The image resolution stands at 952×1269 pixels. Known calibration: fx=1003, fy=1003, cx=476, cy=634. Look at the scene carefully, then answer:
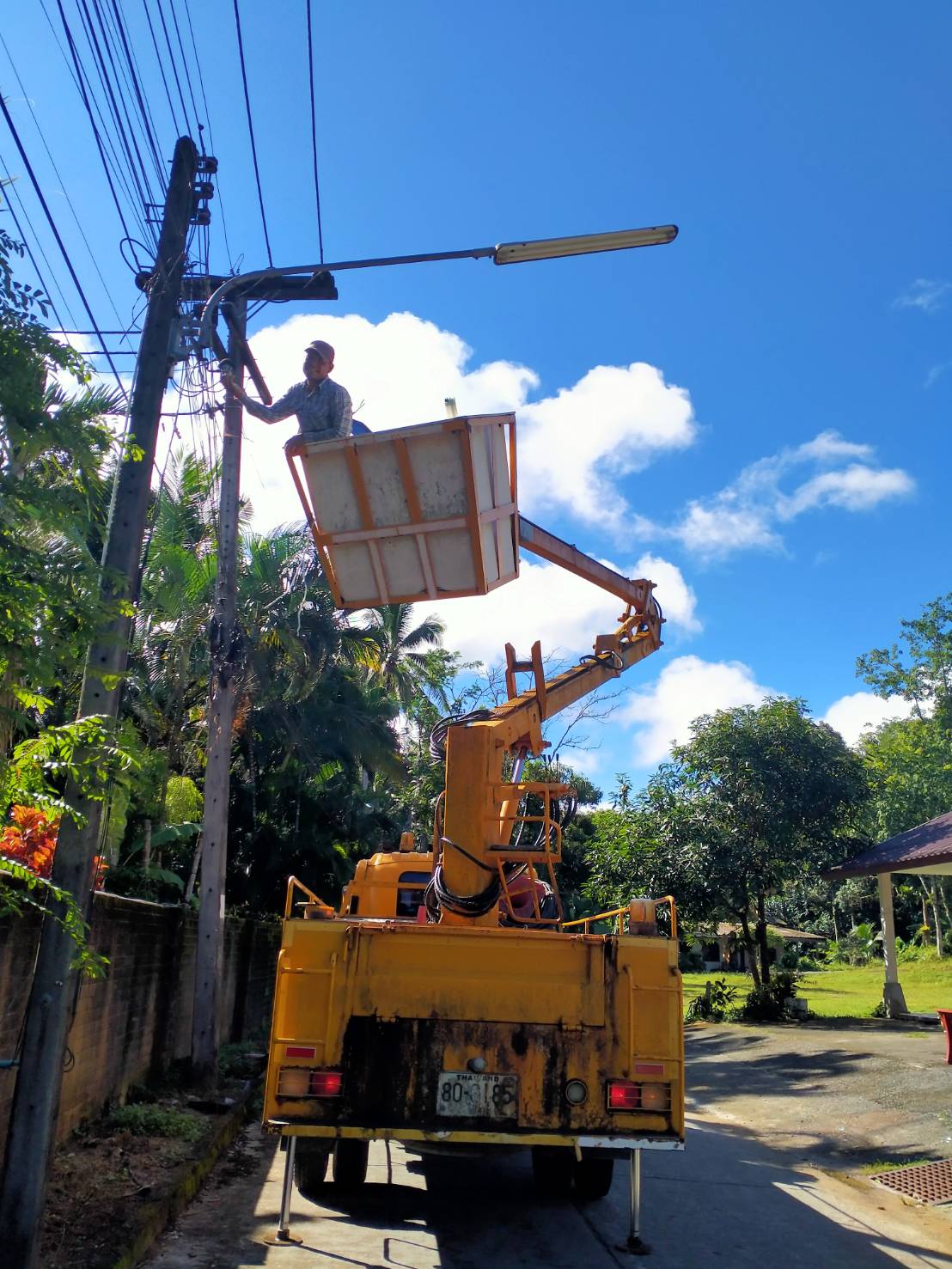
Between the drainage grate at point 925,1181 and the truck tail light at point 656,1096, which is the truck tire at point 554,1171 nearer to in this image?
the truck tail light at point 656,1096

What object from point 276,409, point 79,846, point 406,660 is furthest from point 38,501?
point 406,660

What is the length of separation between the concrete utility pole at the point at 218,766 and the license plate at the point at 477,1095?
5.75 meters

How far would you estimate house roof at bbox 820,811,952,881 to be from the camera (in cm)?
1747

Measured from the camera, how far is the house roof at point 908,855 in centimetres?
1747

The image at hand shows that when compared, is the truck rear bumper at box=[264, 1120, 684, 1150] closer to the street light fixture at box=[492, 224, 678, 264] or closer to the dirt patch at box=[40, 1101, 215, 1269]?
the dirt patch at box=[40, 1101, 215, 1269]

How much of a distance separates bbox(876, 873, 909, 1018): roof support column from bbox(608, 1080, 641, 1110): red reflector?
615 inches

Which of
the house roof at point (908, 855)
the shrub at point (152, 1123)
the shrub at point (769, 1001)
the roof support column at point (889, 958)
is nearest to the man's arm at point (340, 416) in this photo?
the shrub at point (152, 1123)

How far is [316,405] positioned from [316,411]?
0.14ft

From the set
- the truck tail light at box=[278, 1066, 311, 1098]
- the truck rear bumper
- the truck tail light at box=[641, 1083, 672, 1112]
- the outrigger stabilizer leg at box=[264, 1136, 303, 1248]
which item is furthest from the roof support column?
the truck tail light at box=[278, 1066, 311, 1098]

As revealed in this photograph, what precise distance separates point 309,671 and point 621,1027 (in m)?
13.3

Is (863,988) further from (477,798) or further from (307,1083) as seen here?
(307,1083)

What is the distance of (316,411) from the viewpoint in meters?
7.16

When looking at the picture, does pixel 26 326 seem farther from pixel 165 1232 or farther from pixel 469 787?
pixel 165 1232

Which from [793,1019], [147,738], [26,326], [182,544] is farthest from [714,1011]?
[26,326]
